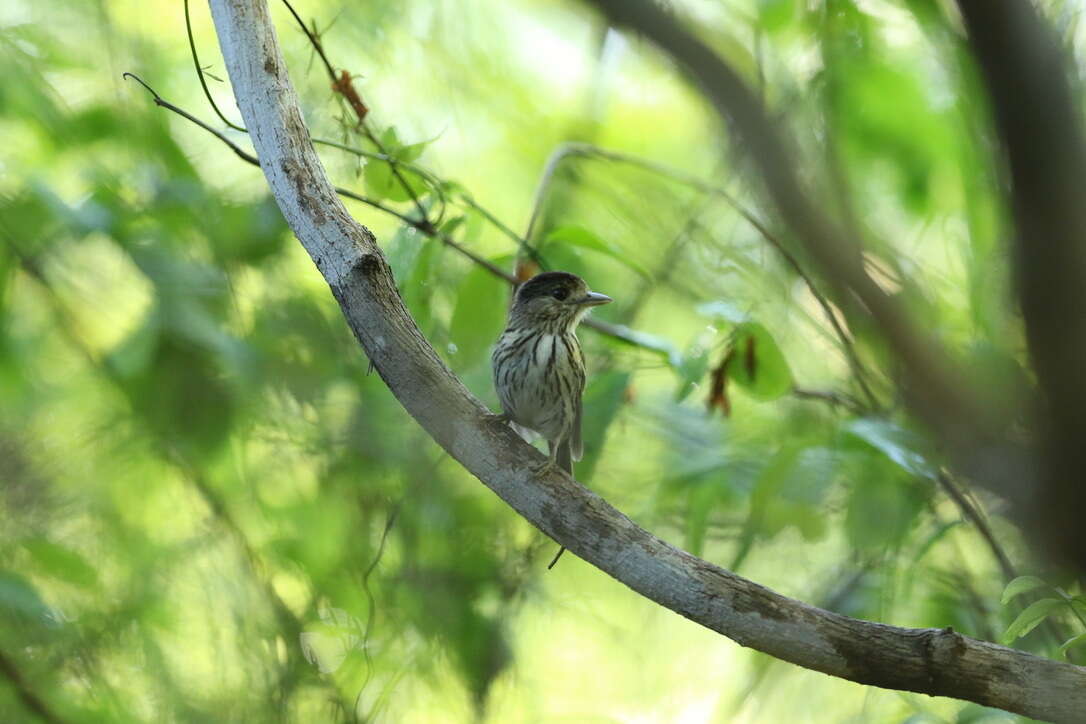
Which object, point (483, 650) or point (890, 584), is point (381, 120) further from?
point (890, 584)

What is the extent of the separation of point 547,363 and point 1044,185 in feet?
Answer: 6.77

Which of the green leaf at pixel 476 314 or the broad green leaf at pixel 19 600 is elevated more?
the green leaf at pixel 476 314

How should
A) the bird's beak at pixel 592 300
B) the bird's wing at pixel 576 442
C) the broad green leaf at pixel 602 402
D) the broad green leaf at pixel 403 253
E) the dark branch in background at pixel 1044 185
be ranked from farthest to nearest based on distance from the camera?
the bird's beak at pixel 592 300 < the bird's wing at pixel 576 442 < the broad green leaf at pixel 602 402 < the broad green leaf at pixel 403 253 < the dark branch in background at pixel 1044 185

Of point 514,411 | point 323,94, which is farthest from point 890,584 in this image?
point 323,94

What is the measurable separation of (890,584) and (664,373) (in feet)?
5.38

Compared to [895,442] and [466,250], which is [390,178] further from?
[895,442]

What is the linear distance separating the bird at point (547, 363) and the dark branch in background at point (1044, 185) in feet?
5.85

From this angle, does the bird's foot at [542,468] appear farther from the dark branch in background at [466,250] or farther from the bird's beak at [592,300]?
the bird's beak at [592,300]

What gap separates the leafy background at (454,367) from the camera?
2887mm

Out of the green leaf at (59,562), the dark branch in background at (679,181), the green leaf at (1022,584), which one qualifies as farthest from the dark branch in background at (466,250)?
the green leaf at (59,562)

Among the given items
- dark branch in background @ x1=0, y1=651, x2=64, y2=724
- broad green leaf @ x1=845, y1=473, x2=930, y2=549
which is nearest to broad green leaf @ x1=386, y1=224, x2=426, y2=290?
broad green leaf @ x1=845, y1=473, x2=930, y2=549

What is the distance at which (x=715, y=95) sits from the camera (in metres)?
1.90

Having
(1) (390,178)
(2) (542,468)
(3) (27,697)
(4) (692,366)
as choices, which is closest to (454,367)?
(1) (390,178)

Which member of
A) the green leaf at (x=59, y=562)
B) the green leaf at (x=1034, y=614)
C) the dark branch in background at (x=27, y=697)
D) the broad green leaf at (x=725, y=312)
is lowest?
the dark branch in background at (x=27, y=697)
